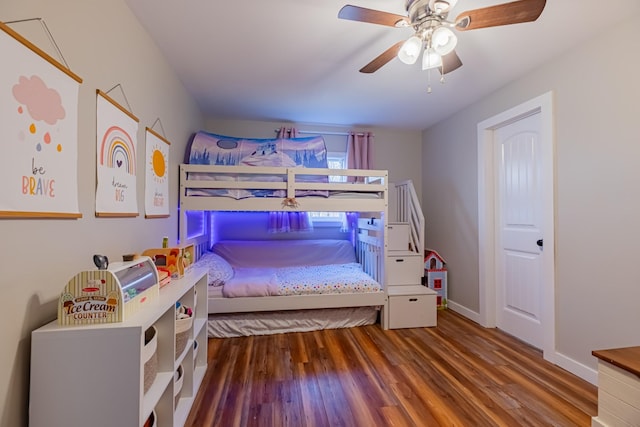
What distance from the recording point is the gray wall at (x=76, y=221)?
90cm

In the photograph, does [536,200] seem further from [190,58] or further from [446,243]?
[190,58]

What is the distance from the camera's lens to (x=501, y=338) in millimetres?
2574

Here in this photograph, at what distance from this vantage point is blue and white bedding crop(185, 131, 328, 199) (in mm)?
2605

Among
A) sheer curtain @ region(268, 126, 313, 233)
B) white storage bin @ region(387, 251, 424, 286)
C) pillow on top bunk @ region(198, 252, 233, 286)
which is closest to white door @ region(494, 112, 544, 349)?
white storage bin @ region(387, 251, 424, 286)

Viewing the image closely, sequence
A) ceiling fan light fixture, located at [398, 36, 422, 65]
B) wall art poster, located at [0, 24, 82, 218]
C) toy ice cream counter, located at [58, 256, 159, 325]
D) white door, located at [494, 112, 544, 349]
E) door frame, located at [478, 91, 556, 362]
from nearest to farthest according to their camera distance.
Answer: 1. wall art poster, located at [0, 24, 82, 218]
2. toy ice cream counter, located at [58, 256, 159, 325]
3. ceiling fan light fixture, located at [398, 36, 422, 65]
4. door frame, located at [478, 91, 556, 362]
5. white door, located at [494, 112, 544, 349]

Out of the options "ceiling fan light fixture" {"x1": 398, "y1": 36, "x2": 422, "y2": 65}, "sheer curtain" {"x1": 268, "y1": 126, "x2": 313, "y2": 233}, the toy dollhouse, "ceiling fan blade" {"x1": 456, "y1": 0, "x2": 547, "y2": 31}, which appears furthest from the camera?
"sheer curtain" {"x1": 268, "y1": 126, "x2": 313, "y2": 233}

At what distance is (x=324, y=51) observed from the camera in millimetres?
2078

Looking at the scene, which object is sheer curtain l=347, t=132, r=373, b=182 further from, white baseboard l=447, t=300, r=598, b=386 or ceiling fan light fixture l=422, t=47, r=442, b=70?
white baseboard l=447, t=300, r=598, b=386

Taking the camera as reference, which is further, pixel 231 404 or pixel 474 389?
pixel 474 389

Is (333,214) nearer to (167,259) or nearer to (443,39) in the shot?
(167,259)

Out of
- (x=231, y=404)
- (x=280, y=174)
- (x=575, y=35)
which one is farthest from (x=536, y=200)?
(x=231, y=404)

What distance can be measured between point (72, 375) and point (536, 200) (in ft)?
10.1

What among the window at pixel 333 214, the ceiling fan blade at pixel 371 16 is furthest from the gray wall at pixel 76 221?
the window at pixel 333 214

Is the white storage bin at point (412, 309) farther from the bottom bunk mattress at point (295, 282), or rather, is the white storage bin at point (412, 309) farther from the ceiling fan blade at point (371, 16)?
the ceiling fan blade at point (371, 16)
